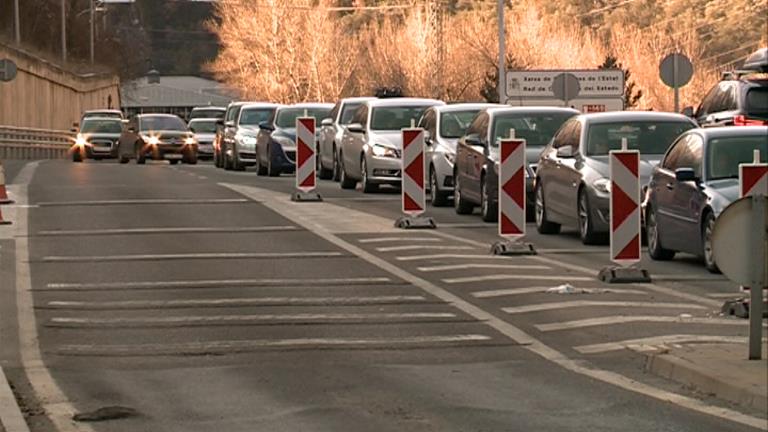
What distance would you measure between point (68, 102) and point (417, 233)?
72764 millimetres

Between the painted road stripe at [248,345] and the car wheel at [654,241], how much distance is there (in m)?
6.04

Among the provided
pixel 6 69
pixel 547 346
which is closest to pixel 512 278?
pixel 547 346

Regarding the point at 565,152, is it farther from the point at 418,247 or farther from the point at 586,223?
the point at 418,247

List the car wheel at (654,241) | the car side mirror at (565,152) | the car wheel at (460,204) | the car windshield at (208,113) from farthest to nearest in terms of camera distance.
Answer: the car windshield at (208,113) → the car wheel at (460,204) → the car side mirror at (565,152) → the car wheel at (654,241)

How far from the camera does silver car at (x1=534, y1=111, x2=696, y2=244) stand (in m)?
20.9

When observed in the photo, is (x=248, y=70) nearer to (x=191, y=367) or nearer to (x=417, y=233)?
(x=417, y=233)

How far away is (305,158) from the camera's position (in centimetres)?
2689

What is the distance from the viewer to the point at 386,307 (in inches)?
601

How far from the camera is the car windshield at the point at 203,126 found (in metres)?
61.1

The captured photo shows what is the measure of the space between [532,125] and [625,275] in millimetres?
9108

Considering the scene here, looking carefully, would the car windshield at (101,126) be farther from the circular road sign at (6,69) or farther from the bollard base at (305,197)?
the bollard base at (305,197)

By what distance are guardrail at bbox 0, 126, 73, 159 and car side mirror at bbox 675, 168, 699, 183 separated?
4592 centimetres

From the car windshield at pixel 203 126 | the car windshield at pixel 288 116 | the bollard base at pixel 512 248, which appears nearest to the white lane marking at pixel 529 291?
the bollard base at pixel 512 248

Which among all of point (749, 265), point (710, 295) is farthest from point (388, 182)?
point (749, 265)
